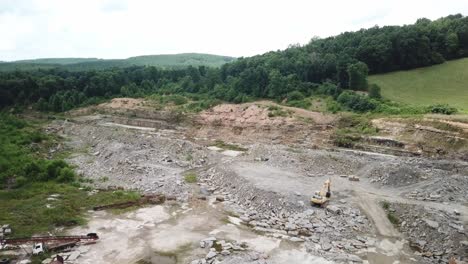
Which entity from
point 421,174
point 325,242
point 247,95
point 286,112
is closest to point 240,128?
point 286,112

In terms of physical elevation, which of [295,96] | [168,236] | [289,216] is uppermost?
[295,96]

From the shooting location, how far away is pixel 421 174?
3244cm

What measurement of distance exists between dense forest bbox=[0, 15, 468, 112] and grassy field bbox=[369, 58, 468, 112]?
2.26 m

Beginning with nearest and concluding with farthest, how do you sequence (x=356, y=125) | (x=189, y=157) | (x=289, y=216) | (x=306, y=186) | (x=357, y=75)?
1. (x=289, y=216)
2. (x=306, y=186)
3. (x=189, y=157)
4. (x=356, y=125)
5. (x=357, y=75)

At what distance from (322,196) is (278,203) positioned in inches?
128

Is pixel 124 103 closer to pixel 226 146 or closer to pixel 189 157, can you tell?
pixel 226 146

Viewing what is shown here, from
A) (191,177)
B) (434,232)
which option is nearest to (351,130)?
(191,177)

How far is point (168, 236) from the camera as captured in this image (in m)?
24.5

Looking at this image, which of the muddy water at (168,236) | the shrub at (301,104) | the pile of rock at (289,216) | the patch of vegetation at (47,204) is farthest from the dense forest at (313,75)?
the patch of vegetation at (47,204)

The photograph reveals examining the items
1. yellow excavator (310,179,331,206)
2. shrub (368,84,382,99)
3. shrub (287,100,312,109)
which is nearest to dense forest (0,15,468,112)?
shrub (368,84,382,99)

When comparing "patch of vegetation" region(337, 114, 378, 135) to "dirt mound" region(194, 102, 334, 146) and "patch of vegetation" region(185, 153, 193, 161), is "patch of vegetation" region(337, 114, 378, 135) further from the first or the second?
"patch of vegetation" region(185, 153, 193, 161)

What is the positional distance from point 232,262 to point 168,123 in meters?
42.7

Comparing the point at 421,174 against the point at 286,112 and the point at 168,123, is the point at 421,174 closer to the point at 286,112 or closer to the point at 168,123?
the point at 286,112

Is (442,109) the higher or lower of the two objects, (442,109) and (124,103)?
the higher
